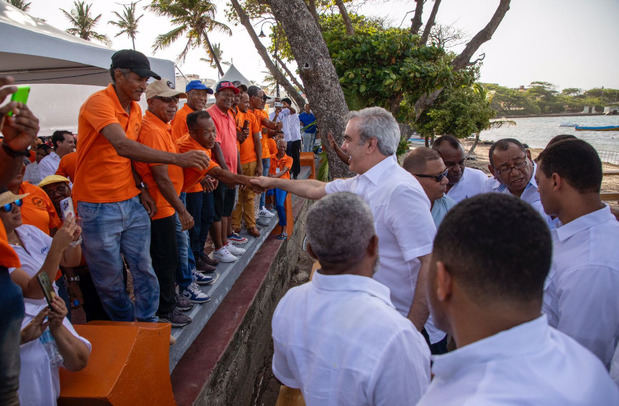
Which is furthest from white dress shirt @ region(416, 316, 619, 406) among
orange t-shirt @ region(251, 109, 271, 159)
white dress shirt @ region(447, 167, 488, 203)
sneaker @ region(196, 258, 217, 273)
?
orange t-shirt @ region(251, 109, 271, 159)

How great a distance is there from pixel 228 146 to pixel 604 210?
3920 millimetres

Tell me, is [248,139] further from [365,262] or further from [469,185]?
[365,262]

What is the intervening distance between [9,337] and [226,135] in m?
3.50

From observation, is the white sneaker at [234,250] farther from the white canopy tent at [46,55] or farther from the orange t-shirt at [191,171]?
the white canopy tent at [46,55]

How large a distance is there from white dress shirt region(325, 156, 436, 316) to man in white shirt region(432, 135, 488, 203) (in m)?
1.51

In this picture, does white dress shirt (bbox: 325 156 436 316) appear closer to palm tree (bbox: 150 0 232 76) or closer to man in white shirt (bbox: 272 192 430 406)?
man in white shirt (bbox: 272 192 430 406)

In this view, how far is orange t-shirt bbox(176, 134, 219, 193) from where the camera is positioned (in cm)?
379

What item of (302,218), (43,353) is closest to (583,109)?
(302,218)

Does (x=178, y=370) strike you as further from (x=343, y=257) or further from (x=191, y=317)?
(x=343, y=257)

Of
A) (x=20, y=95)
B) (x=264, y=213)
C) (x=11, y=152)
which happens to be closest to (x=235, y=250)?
(x=264, y=213)

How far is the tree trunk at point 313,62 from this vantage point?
5.14 m

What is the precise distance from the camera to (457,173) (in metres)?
3.82

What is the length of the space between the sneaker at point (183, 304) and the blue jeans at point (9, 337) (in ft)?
6.30

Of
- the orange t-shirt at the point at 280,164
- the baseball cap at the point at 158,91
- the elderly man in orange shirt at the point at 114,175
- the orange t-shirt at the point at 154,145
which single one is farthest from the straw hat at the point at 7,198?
the orange t-shirt at the point at 280,164
